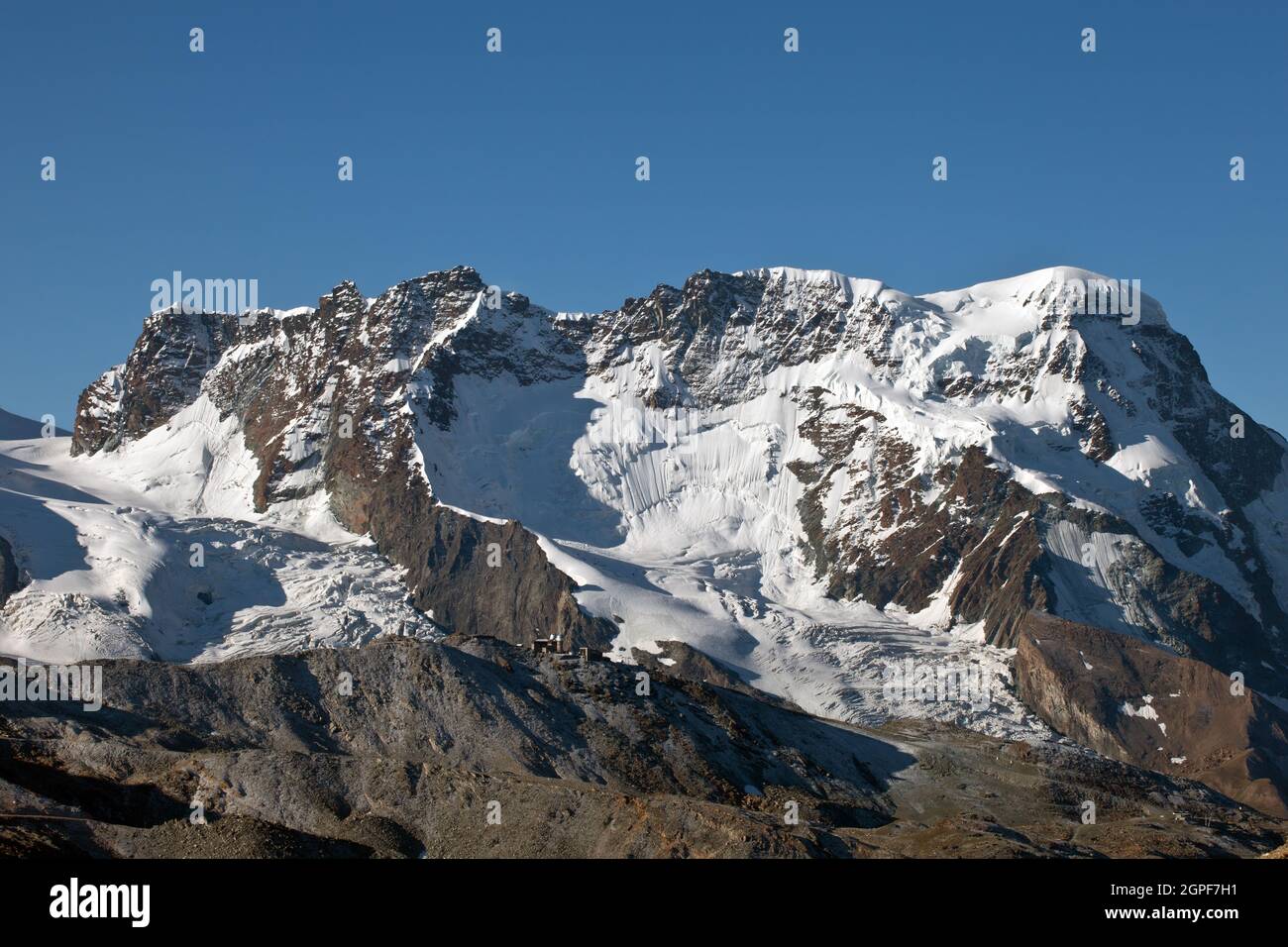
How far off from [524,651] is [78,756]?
5895 cm

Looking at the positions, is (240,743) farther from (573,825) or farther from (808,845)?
(808,845)

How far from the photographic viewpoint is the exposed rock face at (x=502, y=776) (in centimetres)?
12362

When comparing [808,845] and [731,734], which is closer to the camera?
[808,845]

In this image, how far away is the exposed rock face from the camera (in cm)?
12362

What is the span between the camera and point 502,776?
144m

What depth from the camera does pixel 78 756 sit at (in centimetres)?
13325
